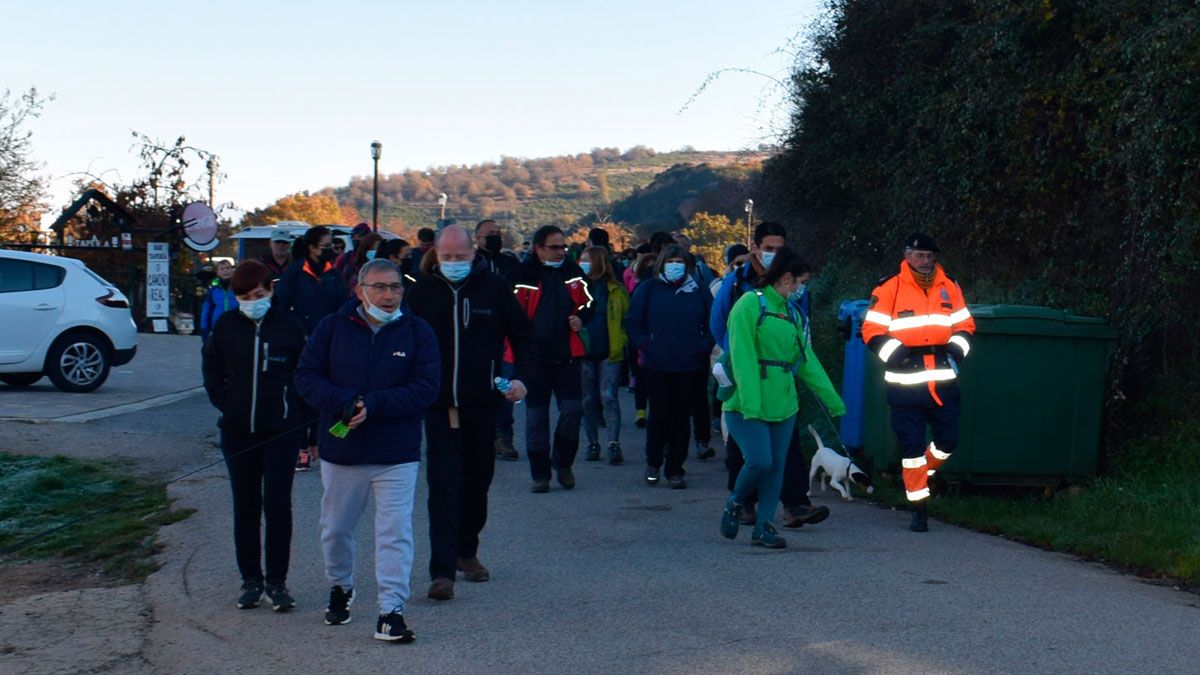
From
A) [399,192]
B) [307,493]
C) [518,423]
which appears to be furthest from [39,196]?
[399,192]

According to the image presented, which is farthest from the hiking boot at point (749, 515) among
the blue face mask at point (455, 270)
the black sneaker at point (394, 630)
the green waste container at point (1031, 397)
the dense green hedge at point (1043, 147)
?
the black sneaker at point (394, 630)

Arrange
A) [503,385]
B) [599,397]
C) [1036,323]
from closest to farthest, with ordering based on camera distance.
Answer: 1. [503,385]
2. [1036,323]
3. [599,397]

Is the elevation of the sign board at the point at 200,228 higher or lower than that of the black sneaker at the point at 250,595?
higher

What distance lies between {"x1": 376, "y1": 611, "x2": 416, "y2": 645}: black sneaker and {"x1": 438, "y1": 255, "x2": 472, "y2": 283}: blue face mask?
74.4 inches

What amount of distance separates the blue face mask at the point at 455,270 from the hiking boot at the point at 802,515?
3.09m

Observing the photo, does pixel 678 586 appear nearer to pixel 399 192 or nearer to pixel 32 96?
pixel 32 96

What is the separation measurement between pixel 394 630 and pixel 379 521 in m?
0.51

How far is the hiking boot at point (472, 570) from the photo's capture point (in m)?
7.66

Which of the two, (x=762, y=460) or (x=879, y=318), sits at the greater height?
(x=879, y=318)

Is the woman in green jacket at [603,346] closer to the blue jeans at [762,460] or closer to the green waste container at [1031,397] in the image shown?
the green waste container at [1031,397]

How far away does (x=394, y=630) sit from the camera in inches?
247

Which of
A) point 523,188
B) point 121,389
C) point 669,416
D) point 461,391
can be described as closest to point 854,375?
point 669,416

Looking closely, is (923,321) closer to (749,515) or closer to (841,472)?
(749,515)

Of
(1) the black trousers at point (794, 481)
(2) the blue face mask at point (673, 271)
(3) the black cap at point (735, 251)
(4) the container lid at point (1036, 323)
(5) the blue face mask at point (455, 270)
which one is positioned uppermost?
(3) the black cap at point (735, 251)
